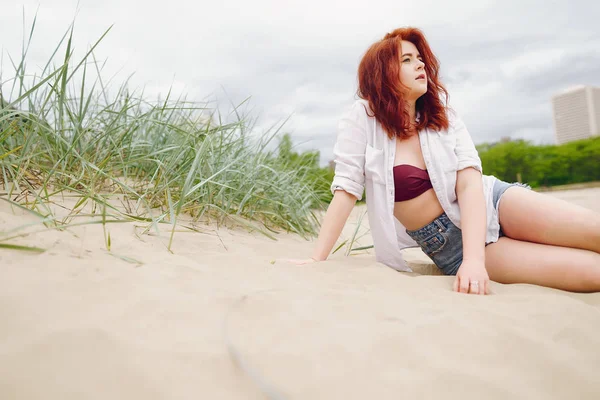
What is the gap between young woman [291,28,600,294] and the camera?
163 cm

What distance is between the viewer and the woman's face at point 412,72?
1.78m

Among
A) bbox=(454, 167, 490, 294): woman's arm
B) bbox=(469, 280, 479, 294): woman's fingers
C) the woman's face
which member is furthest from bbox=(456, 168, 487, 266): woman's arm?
the woman's face

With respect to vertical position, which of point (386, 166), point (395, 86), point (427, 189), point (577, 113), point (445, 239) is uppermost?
point (577, 113)

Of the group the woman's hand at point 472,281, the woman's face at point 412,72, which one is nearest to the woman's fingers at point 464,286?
the woman's hand at point 472,281

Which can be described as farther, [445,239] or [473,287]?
[445,239]

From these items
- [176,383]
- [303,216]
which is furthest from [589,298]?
[303,216]

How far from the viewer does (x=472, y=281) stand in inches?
55.4

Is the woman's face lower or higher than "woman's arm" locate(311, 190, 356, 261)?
higher

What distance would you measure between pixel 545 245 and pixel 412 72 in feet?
2.91

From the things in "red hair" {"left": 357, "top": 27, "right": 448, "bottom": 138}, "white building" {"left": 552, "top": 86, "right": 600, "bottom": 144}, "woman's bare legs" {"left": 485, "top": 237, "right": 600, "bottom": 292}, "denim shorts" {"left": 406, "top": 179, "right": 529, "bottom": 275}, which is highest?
"white building" {"left": 552, "top": 86, "right": 600, "bottom": 144}

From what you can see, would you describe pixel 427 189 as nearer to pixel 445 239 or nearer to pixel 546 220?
pixel 445 239

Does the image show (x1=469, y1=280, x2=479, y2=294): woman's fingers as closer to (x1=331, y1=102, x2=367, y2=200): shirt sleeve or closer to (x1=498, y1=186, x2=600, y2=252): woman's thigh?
(x1=498, y1=186, x2=600, y2=252): woman's thigh

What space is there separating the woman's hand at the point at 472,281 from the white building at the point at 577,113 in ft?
319

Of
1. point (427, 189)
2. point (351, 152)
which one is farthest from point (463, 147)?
point (351, 152)
